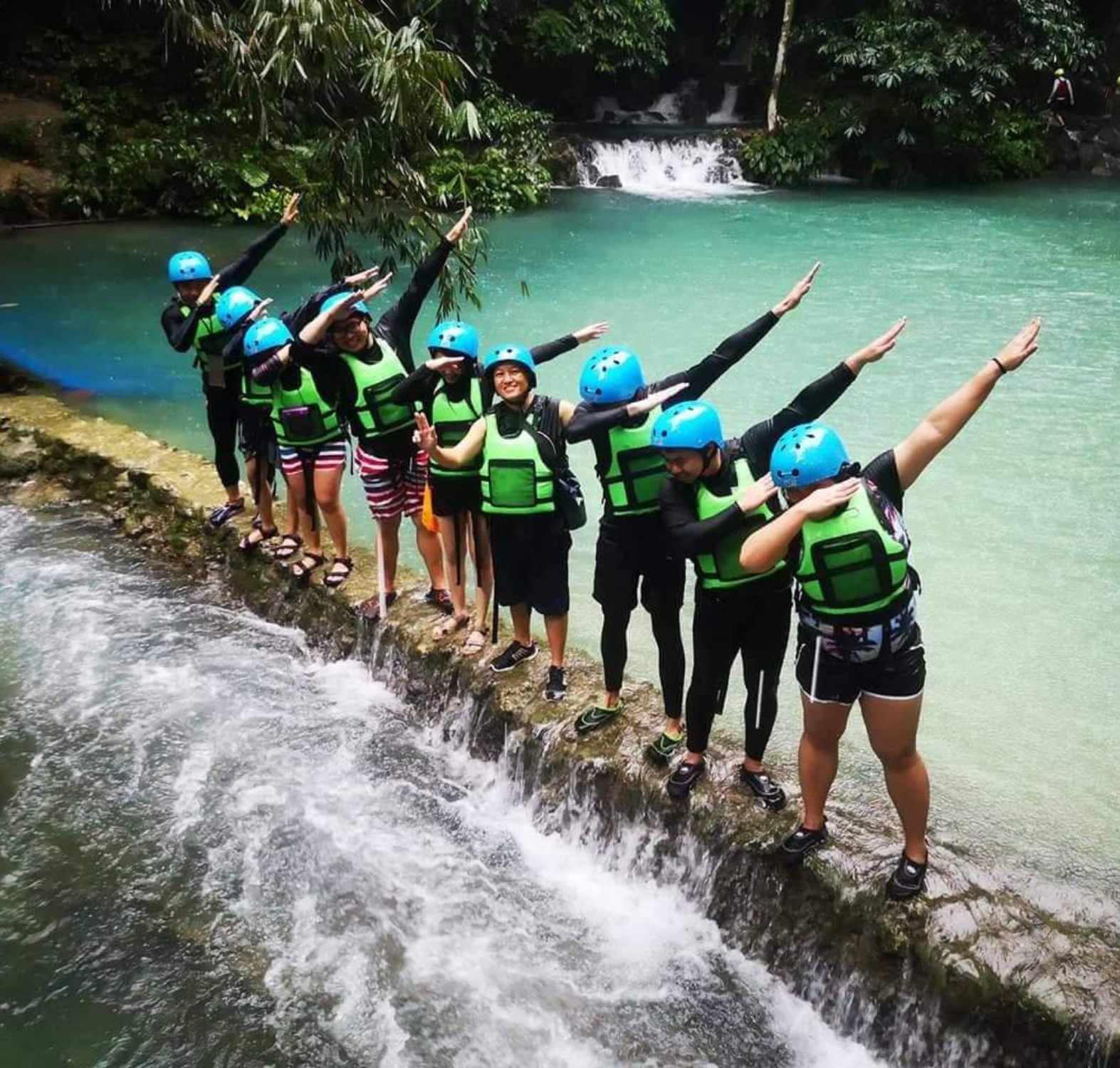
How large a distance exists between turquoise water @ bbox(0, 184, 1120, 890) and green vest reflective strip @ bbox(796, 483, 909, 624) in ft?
4.24

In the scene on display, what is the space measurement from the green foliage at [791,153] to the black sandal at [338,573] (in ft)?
→ 55.1

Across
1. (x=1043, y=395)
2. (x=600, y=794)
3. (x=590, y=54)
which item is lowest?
(x=600, y=794)

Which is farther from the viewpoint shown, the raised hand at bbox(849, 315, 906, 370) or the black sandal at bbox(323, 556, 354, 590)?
the black sandal at bbox(323, 556, 354, 590)

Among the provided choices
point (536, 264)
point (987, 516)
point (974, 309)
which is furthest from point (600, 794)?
point (536, 264)

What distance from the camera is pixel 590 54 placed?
20.9 metres

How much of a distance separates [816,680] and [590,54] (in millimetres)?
20735

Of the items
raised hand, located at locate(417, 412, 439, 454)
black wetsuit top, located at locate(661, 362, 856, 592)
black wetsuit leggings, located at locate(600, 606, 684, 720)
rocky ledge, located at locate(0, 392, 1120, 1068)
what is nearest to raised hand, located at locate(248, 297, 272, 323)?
rocky ledge, located at locate(0, 392, 1120, 1068)

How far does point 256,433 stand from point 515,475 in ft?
6.81

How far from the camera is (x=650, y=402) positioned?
3414 millimetres

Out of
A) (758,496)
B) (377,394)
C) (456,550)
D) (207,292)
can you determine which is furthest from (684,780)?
(207,292)

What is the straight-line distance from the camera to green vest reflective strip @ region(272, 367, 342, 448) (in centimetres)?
485

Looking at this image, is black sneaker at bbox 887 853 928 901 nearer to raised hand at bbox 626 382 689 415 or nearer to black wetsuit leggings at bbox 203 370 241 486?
raised hand at bbox 626 382 689 415

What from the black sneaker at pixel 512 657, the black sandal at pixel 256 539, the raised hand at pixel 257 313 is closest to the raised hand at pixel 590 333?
the black sneaker at pixel 512 657

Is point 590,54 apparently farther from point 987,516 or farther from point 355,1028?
point 355,1028
